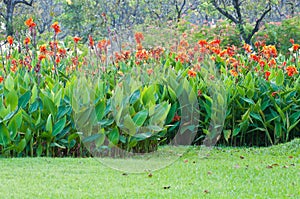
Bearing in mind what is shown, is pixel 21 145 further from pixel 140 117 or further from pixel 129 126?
pixel 140 117

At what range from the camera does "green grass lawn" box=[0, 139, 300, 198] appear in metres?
3.96

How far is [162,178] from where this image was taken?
178 inches

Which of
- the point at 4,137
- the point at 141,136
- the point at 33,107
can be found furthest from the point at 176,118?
the point at 4,137

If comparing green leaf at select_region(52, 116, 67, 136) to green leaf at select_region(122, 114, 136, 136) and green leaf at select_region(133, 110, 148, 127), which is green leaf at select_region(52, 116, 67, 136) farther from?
green leaf at select_region(133, 110, 148, 127)

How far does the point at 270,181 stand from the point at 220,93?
1792 millimetres

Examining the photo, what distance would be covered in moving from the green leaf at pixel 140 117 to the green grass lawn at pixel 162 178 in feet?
1.25

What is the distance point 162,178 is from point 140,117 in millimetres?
930

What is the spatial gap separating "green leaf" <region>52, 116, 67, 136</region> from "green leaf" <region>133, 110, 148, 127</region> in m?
0.74

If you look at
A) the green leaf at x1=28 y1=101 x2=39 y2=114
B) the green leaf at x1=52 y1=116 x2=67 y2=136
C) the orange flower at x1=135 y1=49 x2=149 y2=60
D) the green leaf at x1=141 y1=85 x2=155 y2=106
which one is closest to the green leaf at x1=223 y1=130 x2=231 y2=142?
the green leaf at x1=141 y1=85 x2=155 y2=106

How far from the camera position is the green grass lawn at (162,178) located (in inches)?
156

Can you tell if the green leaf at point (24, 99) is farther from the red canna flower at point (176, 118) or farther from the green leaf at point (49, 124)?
the red canna flower at point (176, 118)

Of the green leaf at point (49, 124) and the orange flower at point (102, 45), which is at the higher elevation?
the orange flower at point (102, 45)

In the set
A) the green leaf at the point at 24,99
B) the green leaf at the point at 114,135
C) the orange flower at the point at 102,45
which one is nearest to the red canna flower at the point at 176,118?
the green leaf at the point at 114,135

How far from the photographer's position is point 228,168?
488 cm
